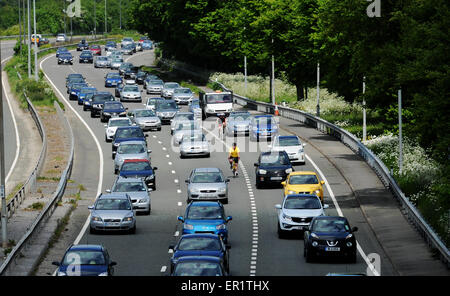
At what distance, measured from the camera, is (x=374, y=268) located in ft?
101

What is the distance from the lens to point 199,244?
29.2 metres

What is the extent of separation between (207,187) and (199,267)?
18.0 meters

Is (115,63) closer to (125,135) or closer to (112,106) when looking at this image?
(112,106)

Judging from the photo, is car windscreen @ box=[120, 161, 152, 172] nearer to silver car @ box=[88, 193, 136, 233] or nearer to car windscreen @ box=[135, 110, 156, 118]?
silver car @ box=[88, 193, 136, 233]

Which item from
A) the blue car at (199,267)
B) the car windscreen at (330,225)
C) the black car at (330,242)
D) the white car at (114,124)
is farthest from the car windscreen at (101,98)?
the blue car at (199,267)

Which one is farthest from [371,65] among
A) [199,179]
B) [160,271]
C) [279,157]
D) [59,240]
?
[160,271]

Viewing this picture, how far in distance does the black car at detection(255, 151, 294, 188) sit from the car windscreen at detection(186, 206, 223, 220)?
1110cm

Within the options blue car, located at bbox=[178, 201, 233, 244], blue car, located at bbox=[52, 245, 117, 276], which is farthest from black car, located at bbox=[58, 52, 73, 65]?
blue car, located at bbox=[52, 245, 117, 276]

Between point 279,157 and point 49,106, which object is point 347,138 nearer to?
point 279,157

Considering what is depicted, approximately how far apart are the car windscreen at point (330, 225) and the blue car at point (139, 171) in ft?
50.3

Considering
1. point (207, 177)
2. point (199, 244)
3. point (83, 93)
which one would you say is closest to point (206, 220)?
point (199, 244)

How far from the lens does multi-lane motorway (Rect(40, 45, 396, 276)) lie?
31.6 meters

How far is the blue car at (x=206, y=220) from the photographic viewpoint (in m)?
34.4
